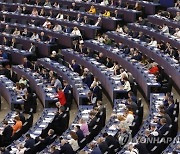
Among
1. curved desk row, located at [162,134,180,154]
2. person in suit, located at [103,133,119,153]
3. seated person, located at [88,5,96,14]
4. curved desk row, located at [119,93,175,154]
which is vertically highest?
seated person, located at [88,5,96,14]

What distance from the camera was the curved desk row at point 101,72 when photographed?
91.5 ft

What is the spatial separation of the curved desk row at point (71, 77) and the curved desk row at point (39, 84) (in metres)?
0.94

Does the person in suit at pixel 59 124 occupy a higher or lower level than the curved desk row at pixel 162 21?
Answer: lower

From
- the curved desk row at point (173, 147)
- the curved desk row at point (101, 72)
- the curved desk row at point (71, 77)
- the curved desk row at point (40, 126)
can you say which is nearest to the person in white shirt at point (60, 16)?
the curved desk row at point (101, 72)

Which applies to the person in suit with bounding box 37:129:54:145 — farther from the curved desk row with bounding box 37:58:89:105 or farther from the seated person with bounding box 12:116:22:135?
the curved desk row with bounding box 37:58:89:105

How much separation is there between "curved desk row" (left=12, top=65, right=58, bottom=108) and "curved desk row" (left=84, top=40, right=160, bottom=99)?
381 centimetres

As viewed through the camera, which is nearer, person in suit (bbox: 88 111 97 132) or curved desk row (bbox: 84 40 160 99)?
person in suit (bbox: 88 111 97 132)

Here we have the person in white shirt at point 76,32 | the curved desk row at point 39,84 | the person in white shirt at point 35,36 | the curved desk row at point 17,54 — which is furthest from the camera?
the person in white shirt at point 35,36

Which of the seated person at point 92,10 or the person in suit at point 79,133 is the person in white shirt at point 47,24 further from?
the person in suit at point 79,133

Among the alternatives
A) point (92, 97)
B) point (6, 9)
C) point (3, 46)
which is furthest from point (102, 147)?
point (6, 9)

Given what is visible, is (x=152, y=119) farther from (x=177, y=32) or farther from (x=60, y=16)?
(x=60, y=16)

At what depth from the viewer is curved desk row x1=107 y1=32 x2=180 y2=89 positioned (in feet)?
94.4

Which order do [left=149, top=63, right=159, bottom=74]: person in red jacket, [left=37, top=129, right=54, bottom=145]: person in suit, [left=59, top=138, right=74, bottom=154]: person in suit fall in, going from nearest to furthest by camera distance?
[left=59, top=138, right=74, bottom=154]: person in suit < [left=37, top=129, right=54, bottom=145]: person in suit < [left=149, top=63, right=159, bottom=74]: person in red jacket

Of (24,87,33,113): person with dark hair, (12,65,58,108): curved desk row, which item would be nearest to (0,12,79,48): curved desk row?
(12,65,58,108): curved desk row
